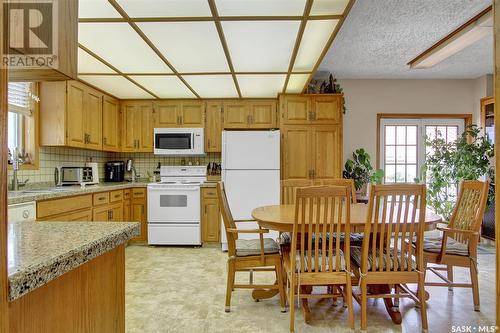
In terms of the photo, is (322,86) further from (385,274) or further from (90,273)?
(90,273)

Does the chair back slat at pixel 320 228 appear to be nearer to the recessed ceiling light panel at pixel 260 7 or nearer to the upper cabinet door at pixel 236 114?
the recessed ceiling light panel at pixel 260 7

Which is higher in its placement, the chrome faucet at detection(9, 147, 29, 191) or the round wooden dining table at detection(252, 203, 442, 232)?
the chrome faucet at detection(9, 147, 29, 191)

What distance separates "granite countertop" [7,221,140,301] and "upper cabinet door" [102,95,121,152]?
11.4 ft

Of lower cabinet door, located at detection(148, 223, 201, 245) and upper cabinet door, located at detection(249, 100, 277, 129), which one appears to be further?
upper cabinet door, located at detection(249, 100, 277, 129)

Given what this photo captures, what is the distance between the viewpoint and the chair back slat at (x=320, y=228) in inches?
75.5

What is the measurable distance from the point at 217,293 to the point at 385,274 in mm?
1434

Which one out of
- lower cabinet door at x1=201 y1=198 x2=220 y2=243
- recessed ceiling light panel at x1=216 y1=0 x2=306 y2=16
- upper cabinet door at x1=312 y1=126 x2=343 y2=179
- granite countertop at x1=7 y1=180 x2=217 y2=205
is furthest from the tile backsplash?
recessed ceiling light panel at x1=216 y1=0 x2=306 y2=16

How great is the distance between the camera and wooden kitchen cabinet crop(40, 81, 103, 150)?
11.0 feet

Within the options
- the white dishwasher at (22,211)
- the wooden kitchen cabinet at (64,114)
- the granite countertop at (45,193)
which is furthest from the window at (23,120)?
the white dishwasher at (22,211)

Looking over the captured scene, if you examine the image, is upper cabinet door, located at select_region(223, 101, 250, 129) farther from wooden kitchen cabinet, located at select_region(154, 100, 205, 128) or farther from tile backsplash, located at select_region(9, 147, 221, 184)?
tile backsplash, located at select_region(9, 147, 221, 184)

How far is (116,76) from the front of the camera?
11.7ft

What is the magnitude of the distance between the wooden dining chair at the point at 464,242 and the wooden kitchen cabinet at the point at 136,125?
Answer: 3934 mm

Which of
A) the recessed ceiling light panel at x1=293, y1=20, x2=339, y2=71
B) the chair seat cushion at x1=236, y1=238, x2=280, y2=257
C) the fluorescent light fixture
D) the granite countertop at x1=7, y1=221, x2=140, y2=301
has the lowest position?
the chair seat cushion at x1=236, y1=238, x2=280, y2=257

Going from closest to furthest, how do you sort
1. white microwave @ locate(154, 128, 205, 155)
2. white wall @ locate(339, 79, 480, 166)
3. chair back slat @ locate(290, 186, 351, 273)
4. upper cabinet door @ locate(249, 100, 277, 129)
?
chair back slat @ locate(290, 186, 351, 273)
white microwave @ locate(154, 128, 205, 155)
upper cabinet door @ locate(249, 100, 277, 129)
white wall @ locate(339, 79, 480, 166)
